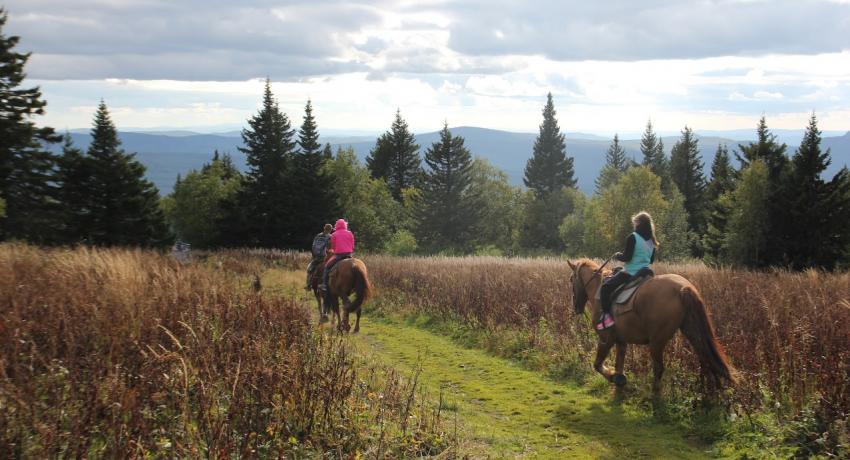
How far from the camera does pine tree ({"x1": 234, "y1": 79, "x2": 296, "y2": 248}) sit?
5088 cm

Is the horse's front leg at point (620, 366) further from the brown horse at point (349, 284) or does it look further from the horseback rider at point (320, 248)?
the horseback rider at point (320, 248)

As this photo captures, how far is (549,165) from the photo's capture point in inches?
3644

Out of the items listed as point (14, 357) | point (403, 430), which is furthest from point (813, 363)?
→ point (14, 357)

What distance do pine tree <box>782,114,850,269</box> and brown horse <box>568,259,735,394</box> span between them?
3232 centimetres

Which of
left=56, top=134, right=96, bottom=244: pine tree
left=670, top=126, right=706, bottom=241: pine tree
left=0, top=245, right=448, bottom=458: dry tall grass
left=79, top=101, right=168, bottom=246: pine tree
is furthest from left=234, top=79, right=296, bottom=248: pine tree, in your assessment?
left=670, top=126, right=706, bottom=241: pine tree

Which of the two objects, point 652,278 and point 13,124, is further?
point 13,124

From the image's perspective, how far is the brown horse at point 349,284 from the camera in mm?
13625

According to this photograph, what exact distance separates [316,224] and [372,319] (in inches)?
1380

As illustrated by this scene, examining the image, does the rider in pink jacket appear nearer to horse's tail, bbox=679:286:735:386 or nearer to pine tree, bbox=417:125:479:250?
horse's tail, bbox=679:286:735:386

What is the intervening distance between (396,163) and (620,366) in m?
74.5

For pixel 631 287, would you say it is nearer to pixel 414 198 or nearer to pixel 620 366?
pixel 620 366

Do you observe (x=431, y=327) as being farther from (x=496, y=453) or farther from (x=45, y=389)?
(x=45, y=389)

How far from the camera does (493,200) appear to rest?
78.4 metres

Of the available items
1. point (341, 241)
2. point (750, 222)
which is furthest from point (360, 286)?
point (750, 222)
